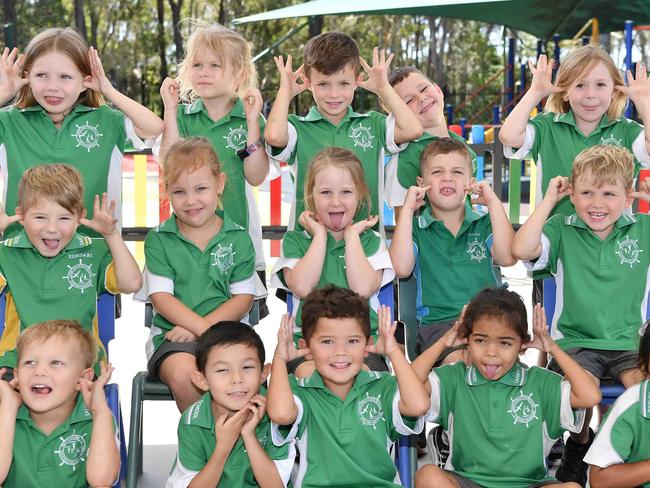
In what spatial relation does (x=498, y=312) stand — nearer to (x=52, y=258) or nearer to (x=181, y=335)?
(x=181, y=335)

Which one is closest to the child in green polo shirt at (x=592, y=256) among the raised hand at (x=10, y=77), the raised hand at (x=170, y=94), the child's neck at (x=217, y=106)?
the child's neck at (x=217, y=106)

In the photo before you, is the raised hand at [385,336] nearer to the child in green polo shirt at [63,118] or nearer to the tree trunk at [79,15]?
the child in green polo shirt at [63,118]

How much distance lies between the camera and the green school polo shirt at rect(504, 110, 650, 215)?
4348 millimetres

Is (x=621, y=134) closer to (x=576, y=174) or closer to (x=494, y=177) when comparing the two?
(x=576, y=174)

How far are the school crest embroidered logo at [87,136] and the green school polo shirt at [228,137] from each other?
17.0 inches

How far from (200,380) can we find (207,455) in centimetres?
25

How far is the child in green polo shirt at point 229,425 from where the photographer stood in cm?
313

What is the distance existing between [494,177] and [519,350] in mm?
6194

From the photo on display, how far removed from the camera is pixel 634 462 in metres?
3.12

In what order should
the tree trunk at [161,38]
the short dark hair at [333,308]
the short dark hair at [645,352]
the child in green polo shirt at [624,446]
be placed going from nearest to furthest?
the child in green polo shirt at [624,446]
the short dark hair at [645,352]
the short dark hair at [333,308]
the tree trunk at [161,38]

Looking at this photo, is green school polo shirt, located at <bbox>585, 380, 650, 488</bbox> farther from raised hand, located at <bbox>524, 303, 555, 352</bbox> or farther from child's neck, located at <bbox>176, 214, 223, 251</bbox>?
child's neck, located at <bbox>176, 214, 223, 251</bbox>

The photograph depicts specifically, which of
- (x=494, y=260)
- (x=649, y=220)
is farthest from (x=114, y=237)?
(x=649, y=220)

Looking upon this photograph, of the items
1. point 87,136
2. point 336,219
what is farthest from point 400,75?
point 87,136

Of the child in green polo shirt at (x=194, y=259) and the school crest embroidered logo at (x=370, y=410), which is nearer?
the school crest embroidered logo at (x=370, y=410)
